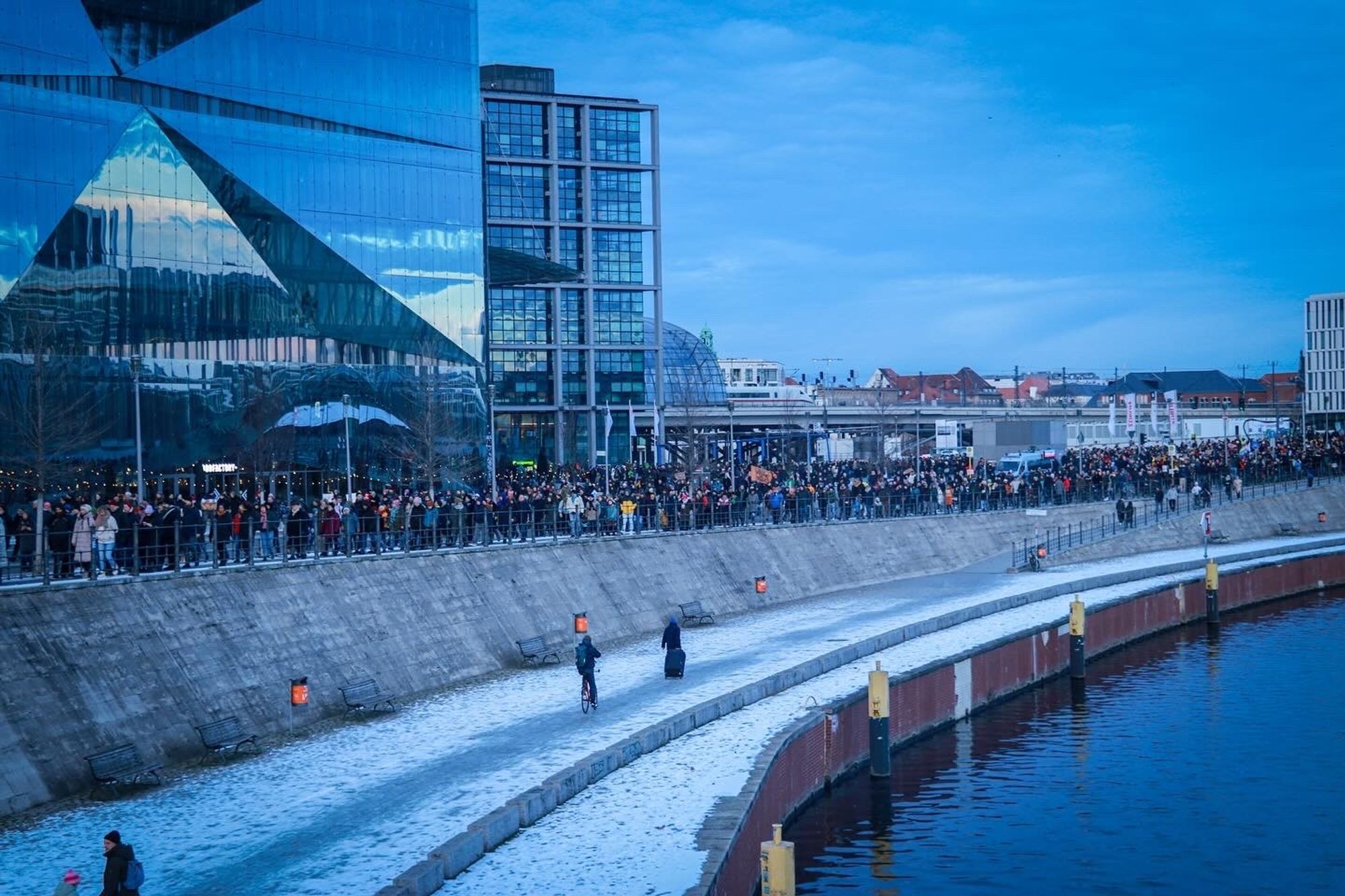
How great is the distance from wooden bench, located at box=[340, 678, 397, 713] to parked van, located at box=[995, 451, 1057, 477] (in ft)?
175

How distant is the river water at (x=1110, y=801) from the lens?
2361 centimetres

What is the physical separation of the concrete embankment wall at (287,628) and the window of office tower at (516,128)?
157ft

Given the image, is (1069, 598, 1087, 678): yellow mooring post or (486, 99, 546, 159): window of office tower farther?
(486, 99, 546, 159): window of office tower

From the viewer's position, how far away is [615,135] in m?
93.0

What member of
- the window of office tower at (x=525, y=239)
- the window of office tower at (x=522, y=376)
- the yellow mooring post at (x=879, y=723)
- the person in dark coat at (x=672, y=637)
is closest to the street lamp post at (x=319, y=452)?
the person in dark coat at (x=672, y=637)

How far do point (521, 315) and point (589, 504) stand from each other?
48.4 metres

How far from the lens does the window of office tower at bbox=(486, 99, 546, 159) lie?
8944 centimetres

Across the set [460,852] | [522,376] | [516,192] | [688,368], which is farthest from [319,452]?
[688,368]

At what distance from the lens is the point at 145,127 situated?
159 feet

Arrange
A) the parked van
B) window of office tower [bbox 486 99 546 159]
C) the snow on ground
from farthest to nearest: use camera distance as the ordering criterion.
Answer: window of office tower [bbox 486 99 546 159]
the parked van
the snow on ground

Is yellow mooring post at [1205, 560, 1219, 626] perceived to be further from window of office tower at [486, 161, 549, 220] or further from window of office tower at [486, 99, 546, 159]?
window of office tower at [486, 99, 546, 159]

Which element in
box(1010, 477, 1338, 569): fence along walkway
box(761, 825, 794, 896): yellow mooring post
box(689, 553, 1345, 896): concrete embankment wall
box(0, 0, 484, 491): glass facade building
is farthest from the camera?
box(1010, 477, 1338, 569): fence along walkway

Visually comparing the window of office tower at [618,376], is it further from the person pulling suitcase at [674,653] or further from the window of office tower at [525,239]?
the person pulling suitcase at [674,653]

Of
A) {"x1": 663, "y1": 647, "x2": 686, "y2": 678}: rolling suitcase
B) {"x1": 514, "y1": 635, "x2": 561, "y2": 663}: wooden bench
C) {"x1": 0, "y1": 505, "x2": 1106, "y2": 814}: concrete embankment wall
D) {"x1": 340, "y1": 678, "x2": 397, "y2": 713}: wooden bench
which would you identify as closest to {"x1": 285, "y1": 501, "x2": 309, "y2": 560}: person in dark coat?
{"x1": 0, "y1": 505, "x2": 1106, "y2": 814}: concrete embankment wall
